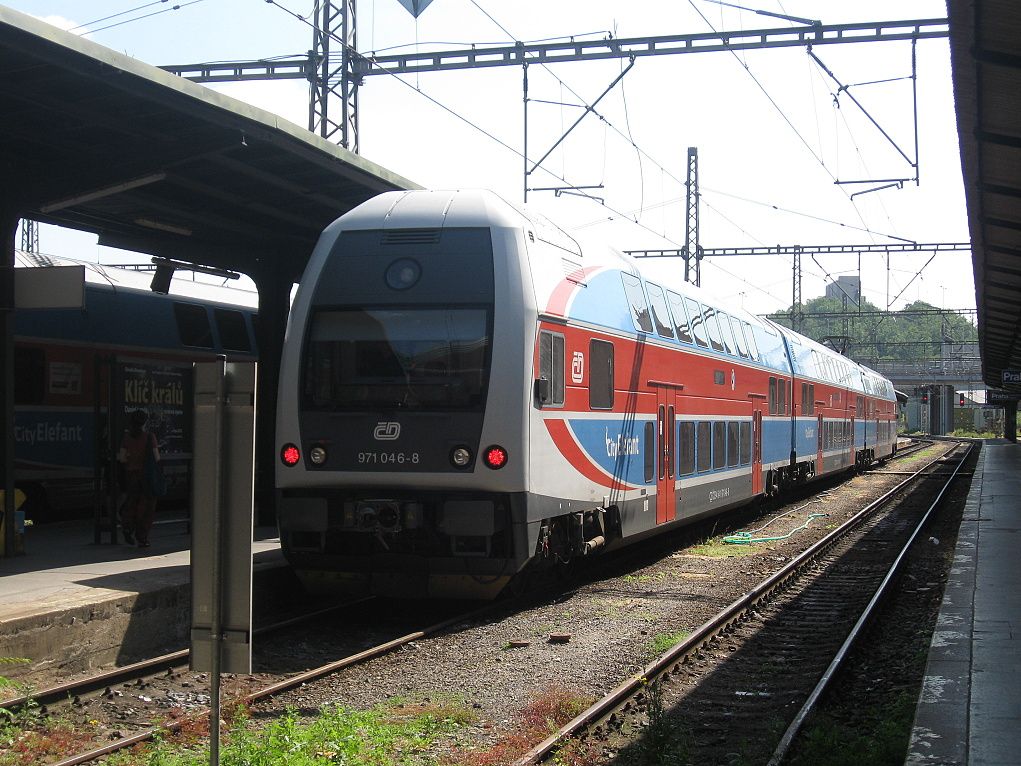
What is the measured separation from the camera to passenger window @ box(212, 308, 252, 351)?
61.3 feet

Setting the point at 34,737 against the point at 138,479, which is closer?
the point at 34,737

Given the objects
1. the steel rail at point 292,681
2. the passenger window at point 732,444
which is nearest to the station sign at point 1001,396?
the passenger window at point 732,444

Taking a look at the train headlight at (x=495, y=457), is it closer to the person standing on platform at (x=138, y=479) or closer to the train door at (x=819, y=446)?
the person standing on platform at (x=138, y=479)

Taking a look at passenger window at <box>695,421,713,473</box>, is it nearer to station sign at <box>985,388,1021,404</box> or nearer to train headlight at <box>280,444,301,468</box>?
train headlight at <box>280,444,301,468</box>

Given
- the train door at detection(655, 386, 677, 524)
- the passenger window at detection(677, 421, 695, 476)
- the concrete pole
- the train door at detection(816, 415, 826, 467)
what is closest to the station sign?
the train door at detection(816, 415, 826, 467)

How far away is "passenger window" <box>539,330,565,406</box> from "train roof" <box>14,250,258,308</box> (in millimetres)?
7161

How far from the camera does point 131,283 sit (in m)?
17.1

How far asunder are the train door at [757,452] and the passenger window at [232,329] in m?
8.55

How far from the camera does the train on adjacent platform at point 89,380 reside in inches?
582

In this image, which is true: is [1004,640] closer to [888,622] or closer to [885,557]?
[888,622]

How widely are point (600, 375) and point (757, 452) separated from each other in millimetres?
8104

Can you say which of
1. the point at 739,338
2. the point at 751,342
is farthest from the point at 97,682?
the point at 751,342

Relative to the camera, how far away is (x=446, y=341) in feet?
31.3

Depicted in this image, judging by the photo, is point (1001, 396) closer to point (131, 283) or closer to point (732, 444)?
point (732, 444)
